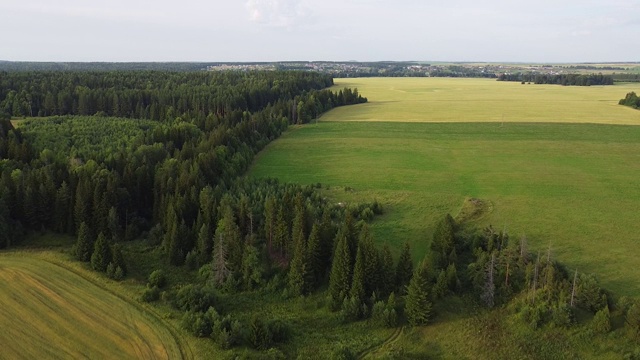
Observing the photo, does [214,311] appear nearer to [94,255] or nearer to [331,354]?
[331,354]

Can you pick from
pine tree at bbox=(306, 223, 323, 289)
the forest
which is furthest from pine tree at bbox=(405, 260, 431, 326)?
pine tree at bbox=(306, 223, 323, 289)

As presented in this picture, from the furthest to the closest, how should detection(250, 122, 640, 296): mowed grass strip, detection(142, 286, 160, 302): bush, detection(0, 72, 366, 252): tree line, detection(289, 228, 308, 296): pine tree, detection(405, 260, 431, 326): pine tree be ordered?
1. detection(0, 72, 366, 252): tree line
2. detection(250, 122, 640, 296): mowed grass strip
3. detection(289, 228, 308, 296): pine tree
4. detection(142, 286, 160, 302): bush
5. detection(405, 260, 431, 326): pine tree

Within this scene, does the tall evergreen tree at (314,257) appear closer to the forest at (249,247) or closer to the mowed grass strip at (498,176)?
the forest at (249,247)

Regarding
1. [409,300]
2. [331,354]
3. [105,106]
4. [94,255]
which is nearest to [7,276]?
[94,255]

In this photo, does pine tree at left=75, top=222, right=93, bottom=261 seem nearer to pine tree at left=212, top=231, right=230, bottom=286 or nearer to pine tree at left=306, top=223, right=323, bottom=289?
pine tree at left=212, top=231, right=230, bottom=286

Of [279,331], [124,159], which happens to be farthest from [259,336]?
[124,159]

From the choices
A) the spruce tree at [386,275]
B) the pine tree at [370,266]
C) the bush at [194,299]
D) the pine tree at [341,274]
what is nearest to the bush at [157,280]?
the bush at [194,299]

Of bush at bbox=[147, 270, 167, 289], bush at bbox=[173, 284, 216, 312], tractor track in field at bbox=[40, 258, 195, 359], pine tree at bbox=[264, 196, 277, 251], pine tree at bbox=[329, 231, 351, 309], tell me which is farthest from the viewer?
pine tree at bbox=[264, 196, 277, 251]

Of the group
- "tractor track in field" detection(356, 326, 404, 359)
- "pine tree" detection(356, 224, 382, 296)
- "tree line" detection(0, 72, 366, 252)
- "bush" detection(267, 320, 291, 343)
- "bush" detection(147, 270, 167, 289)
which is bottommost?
"tractor track in field" detection(356, 326, 404, 359)
